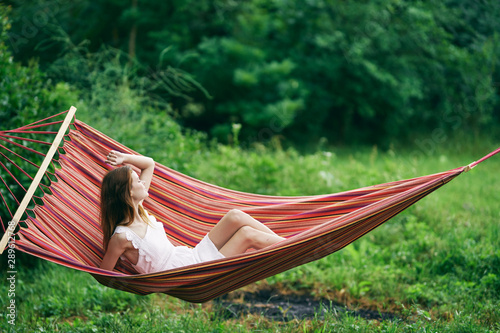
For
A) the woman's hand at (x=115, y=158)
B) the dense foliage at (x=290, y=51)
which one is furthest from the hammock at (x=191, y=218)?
the dense foliage at (x=290, y=51)

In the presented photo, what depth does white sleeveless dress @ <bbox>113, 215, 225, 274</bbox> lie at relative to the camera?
2090 millimetres

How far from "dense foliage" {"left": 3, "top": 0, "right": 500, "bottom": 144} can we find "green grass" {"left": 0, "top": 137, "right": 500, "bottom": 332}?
10.3 ft

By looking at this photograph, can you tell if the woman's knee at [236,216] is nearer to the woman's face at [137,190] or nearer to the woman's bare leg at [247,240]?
the woman's bare leg at [247,240]

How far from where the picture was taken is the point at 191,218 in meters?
2.43

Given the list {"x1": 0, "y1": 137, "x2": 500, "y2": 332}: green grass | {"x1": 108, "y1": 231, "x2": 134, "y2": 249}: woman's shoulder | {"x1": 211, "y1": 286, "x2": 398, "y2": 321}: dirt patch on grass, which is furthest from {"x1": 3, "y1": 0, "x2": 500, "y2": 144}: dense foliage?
{"x1": 108, "y1": 231, "x2": 134, "y2": 249}: woman's shoulder

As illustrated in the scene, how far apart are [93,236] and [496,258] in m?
2.27

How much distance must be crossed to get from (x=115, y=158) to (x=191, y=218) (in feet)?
1.54

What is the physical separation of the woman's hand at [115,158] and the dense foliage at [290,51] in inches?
184

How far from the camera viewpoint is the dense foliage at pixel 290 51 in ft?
23.6

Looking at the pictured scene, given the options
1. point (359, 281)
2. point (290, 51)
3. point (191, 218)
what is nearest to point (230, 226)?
point (191, 218)

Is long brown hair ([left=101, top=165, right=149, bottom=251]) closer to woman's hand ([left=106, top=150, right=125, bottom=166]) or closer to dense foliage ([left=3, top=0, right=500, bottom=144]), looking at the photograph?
woman's hand ([left=106, top=150, right=125, bottom=166])

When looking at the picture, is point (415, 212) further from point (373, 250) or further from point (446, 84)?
point (446, 84)

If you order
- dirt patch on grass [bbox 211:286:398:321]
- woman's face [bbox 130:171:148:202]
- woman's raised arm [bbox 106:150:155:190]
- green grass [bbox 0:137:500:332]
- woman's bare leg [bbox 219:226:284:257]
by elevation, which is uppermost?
woman's raised arm [bbox 106:150:155:190]

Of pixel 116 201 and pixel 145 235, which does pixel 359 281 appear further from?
pixel 116 201
